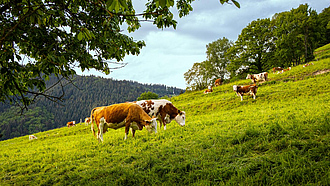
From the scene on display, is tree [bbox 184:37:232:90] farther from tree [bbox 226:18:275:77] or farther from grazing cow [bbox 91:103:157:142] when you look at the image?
grazing cow [bbox 91:103:157:142]

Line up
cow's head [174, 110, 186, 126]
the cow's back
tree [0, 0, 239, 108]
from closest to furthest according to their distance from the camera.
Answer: tree [0, 0, 239, 108]
the cow's back
cow's head [174, 110, 186, 126]

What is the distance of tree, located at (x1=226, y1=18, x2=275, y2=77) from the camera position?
3716 centimetres

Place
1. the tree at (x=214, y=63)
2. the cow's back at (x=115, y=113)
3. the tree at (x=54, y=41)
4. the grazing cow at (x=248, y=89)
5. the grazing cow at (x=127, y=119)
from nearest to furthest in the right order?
the tree at (x=54, y=41), the grazing cow at (x=127, y=119), the cow's back at (x=115, y=113), the grazing cow at (x=248, y=89), the tree at (x=214, y=63)

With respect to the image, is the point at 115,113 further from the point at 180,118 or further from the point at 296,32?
the point at 296,32

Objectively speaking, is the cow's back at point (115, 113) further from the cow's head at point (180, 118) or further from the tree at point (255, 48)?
the tree at point (255, 48)

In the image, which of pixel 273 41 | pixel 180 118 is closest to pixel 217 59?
pixel 273 41

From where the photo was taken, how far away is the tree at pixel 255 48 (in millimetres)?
37156

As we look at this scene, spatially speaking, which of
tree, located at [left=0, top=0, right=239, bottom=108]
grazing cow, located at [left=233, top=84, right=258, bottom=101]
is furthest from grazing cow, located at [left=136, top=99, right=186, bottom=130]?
grazing cow, located at [left=233, top=84, right=258, bottom=101]

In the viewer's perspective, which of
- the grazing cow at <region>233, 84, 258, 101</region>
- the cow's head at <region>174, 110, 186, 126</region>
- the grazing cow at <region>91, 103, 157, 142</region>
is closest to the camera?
the grazing cow at <region>91, 103, 157, 142</region>

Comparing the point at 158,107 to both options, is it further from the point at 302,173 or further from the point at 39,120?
the point at 39,120

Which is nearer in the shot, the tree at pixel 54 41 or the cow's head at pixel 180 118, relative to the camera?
the tree at pixel 54 41

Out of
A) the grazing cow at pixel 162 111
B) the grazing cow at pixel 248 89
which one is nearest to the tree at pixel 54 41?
the grazing cow at pixel 162 111

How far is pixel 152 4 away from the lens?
16.2 ft

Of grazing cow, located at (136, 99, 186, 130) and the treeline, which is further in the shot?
the treeline
